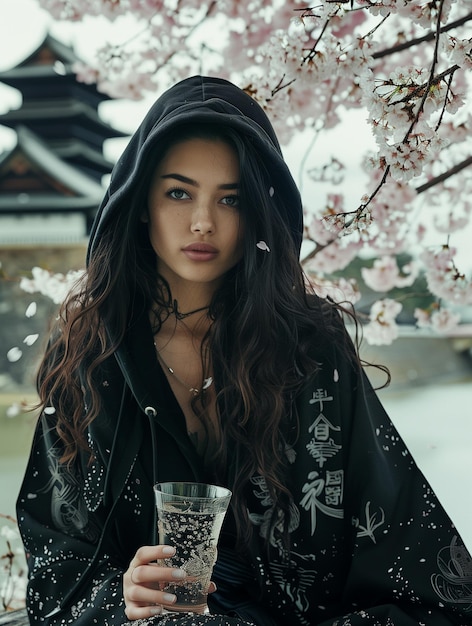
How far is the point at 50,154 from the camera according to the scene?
15.6m

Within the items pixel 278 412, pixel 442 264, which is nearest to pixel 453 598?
pixel 278 412

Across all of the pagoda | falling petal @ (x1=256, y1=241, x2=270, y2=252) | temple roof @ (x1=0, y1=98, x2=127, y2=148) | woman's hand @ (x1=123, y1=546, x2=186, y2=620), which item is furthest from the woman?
temple roof @ (x1=0, y1=98, x2=127, y2=148)

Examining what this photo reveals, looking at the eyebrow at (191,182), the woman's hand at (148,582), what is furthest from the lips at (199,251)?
the woman's hand at (148,582)

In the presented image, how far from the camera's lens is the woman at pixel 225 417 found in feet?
4.93

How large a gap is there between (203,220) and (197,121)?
18 centimetres

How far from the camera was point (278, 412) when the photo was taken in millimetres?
1562

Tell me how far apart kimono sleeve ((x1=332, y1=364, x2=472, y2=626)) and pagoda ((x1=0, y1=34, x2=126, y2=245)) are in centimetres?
1377

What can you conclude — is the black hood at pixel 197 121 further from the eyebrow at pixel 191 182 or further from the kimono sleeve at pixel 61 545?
the kimono sleeve at pixel 61 545

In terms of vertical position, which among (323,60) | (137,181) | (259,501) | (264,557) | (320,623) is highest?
(323,60)

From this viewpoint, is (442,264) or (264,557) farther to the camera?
(442,264)

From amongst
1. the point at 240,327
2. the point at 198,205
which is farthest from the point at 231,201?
the point at 240,327

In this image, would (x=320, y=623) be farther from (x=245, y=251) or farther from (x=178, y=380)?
(x=245, y=251)

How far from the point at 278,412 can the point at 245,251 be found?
1.02ft

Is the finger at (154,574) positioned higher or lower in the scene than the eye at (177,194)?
lower
